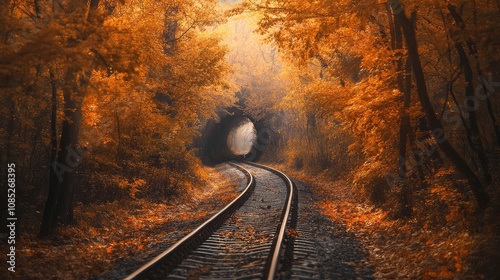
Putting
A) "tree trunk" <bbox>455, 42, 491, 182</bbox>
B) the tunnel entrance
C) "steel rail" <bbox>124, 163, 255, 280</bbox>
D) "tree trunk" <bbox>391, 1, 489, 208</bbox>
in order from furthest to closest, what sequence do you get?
the tunnel entrance → "tree trunk" <bbox>455, 42, 491, 182</bbox> → "tree trunk" <bbox>391, 1, 489, 208</bbox> → "steel rail" <bbox>124, 163, 255, 280</bbox>

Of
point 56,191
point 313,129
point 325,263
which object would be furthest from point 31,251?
point 313,129

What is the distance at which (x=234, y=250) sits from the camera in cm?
801

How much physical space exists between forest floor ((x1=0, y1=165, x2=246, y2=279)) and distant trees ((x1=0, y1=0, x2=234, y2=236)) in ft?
1.91

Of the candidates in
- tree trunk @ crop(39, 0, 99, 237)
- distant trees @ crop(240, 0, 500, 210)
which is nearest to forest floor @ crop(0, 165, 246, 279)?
tree trunk @ crop(39, 0, 99, 237)

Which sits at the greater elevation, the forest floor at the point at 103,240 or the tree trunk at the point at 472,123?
the tree trunk at the point at 472,123

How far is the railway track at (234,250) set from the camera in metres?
6.44

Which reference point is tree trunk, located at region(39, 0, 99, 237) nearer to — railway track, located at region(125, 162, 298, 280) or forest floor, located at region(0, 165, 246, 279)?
A: forest floor, located at region(0, 165, 246, 279)

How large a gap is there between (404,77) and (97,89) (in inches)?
292

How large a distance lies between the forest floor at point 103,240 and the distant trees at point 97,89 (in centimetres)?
58

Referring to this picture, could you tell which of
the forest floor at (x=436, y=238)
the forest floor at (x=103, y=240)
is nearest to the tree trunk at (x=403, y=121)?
the forest floor at (x=436, y=238)

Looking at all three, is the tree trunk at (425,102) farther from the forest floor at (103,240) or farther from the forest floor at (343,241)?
the forest floor at (103,240)

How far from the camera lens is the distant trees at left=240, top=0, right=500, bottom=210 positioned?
26.5 ft

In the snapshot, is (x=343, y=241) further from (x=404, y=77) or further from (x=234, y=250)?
(x=404, y=77)

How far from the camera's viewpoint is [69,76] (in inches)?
322
